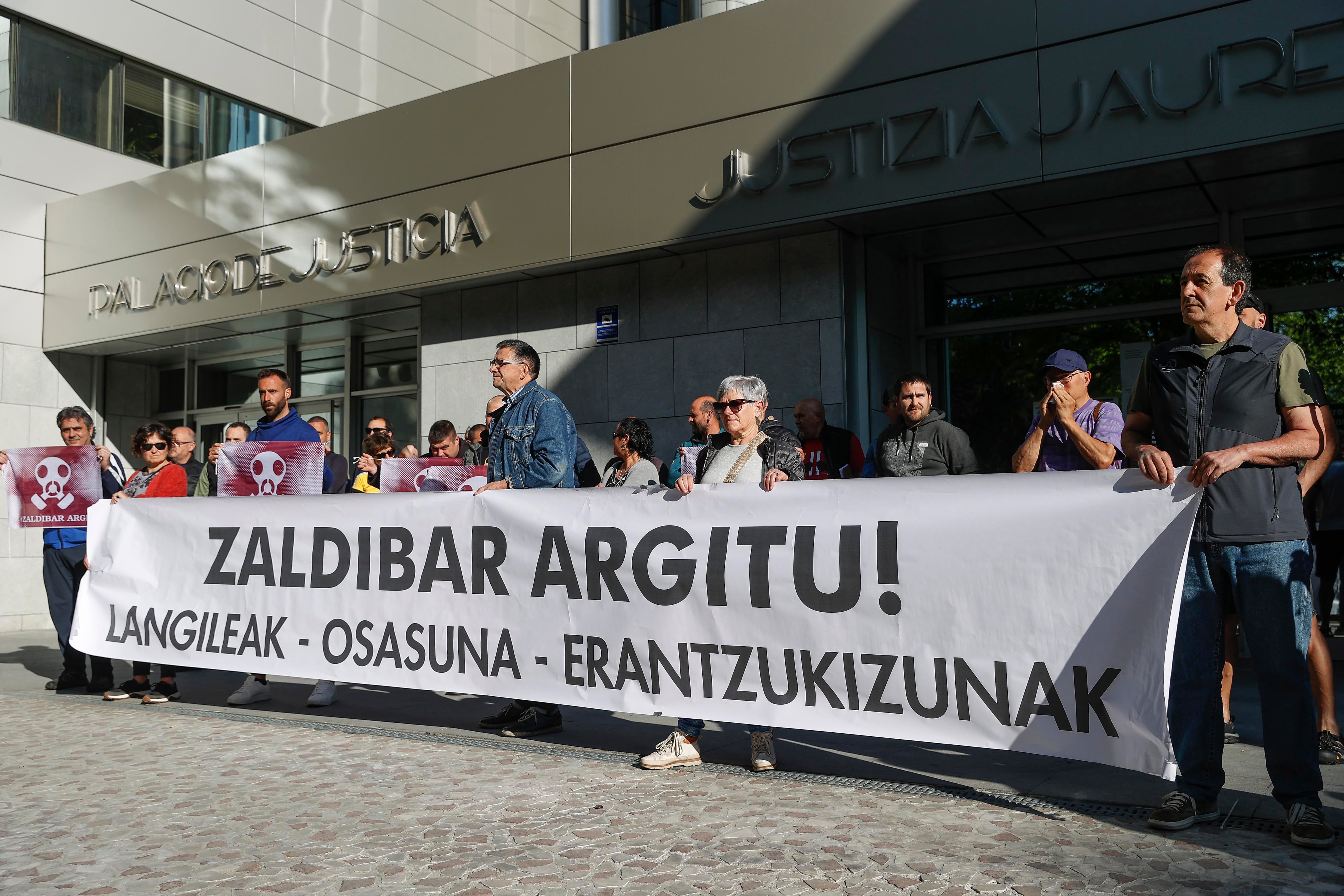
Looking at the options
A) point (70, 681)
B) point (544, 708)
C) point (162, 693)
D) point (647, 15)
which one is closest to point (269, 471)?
point (162, 693)

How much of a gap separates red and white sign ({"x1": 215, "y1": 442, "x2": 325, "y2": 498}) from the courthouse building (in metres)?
3.71

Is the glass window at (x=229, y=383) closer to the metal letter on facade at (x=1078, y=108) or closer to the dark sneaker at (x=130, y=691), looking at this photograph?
the dark sneaker at (x=130, y=691)

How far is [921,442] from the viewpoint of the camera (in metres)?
5.85

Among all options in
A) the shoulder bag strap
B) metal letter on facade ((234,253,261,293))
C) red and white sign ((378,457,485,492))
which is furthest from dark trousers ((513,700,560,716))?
metal letter on facade ((234,253,261,293))

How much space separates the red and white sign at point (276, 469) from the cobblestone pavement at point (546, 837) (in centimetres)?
221

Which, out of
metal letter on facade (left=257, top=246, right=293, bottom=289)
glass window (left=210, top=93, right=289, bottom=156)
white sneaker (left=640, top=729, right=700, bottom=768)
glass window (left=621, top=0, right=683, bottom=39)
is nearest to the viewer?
white sneaker (left=640, top=729, right=700, bottom=768)

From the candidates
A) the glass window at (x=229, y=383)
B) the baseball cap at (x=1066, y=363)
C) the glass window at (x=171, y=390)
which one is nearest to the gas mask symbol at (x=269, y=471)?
the baseball cap at (x=1066, y=363)

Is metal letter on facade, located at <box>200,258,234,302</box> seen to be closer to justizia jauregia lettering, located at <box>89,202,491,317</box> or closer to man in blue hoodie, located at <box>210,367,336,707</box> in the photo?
justizia jauregia lettering, located at <box>89,202,491,317</box>

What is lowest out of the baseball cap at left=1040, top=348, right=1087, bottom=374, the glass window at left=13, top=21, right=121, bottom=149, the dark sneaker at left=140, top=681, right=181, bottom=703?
the dark sneaker at left=140, top=681, right=181, bottom=703

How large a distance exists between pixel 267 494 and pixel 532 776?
2966 mm

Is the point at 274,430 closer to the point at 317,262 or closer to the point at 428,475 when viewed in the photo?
the point at 428,475

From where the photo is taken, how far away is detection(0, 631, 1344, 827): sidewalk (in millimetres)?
4441

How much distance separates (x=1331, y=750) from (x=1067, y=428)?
1.83m

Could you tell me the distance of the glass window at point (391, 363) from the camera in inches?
530
